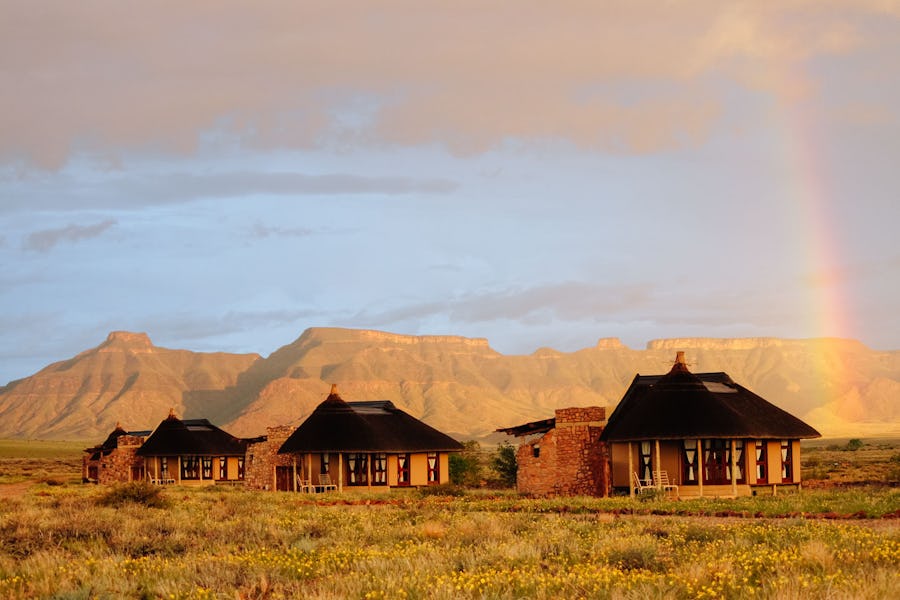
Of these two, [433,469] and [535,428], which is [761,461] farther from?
[433,469]

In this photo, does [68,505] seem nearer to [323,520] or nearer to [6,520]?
[6,520]

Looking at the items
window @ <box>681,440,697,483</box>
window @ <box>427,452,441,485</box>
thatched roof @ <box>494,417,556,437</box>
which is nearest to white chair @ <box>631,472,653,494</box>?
window @ <box>681,440,697,483</box>

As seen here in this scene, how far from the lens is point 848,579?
12.3 m

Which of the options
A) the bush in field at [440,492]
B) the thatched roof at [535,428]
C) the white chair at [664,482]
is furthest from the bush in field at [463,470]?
the white chair at [664,482]

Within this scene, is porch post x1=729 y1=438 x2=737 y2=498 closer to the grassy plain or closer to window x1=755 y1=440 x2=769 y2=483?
window x1=755 y1=440 x2=769 y2=483

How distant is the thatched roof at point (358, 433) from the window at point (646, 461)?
42.8 ft

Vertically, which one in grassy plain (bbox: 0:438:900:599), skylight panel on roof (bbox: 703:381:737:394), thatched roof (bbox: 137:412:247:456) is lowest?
grassy plain (bbox: 0:438:900:599)

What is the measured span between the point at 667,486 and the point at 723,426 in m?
2.74

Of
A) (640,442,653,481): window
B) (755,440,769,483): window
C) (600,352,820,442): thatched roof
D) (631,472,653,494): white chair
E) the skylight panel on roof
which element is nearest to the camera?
(600,352,820,442): thatched roof

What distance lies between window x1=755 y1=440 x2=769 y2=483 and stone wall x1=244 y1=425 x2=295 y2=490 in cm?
2169

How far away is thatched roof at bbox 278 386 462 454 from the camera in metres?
46.4

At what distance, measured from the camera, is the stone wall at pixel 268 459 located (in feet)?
167

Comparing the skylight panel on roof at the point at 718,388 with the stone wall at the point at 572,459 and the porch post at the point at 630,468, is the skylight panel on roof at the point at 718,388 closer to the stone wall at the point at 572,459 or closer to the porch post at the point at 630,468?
the porch post at the point at 630,468

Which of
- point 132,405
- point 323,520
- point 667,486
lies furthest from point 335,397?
point 132,405
